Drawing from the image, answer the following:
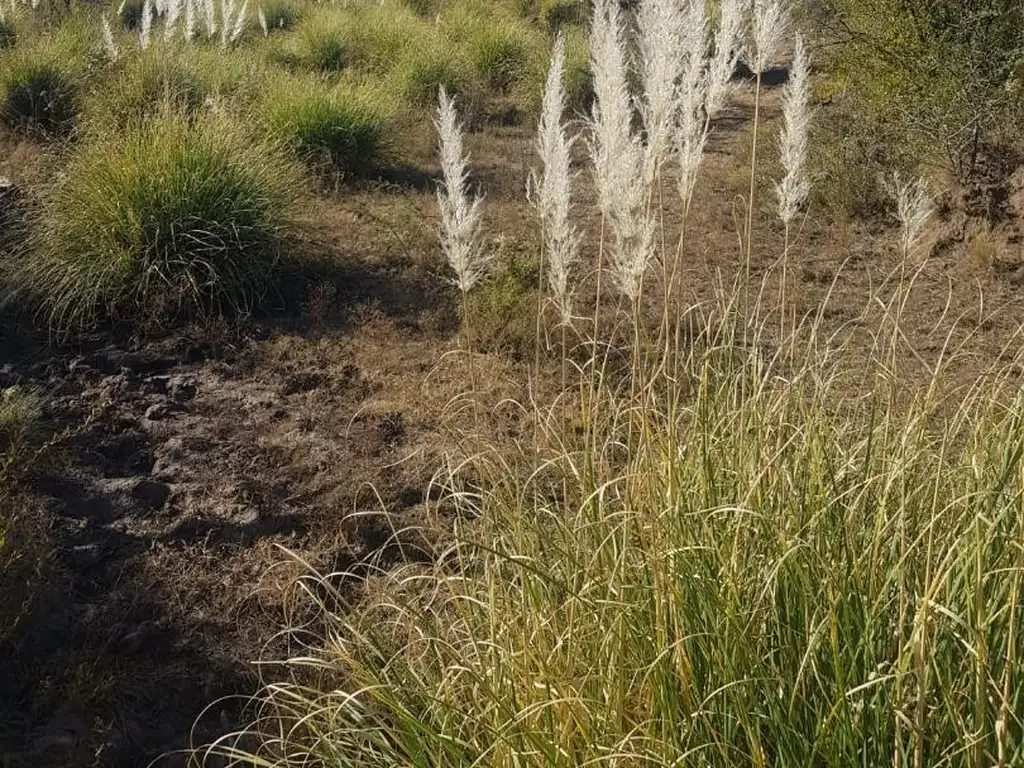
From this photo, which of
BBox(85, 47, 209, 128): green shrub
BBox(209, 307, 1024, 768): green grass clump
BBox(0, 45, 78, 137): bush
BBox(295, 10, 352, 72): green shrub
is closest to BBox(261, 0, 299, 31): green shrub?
BBox(295, 10, 352, 72): green shrub

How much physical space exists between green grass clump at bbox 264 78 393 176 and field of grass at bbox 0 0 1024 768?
0.03 m

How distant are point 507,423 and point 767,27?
105 inches

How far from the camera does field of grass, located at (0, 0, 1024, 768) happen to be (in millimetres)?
2416

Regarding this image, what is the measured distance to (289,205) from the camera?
7492 millimetres

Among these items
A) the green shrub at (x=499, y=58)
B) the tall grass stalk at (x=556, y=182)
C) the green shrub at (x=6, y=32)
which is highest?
the green shrub at (x=6, y=32)

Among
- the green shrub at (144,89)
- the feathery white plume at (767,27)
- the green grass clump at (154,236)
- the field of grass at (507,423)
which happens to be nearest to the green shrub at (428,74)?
the field of grass at (507,423)

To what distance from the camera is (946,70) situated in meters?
8.30

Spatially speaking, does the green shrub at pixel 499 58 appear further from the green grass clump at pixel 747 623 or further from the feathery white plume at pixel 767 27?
the green grass clump at pixel 747 623

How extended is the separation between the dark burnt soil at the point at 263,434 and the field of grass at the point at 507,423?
2 cm

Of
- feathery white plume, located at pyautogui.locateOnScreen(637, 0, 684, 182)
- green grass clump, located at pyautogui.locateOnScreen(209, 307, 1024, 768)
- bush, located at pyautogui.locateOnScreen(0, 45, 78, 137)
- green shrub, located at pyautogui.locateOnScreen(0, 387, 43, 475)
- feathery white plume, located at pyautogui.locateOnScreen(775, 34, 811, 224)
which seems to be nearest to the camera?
green grass clump, located at pyautogui.locateOnScreen(209, 307, 1024, 768)

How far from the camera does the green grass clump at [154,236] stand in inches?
262

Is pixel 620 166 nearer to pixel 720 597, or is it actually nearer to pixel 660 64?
pixel 660 64

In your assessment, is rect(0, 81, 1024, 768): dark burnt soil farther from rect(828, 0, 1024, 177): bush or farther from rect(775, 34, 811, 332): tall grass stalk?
Result: rect(828, 0, 1024, 177): bush

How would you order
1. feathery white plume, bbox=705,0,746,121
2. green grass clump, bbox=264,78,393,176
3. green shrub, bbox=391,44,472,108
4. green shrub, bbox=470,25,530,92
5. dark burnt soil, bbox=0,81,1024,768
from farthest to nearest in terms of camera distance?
green shrub, bbox=470,25,530,92 → green shrub, bbox=391,44,472,108 → green grass clump, bbox=264,78,393,176 → dark burnt soil, bbox=0,81,1024,768 → feathery white plume, bbox=705,0,746,121
